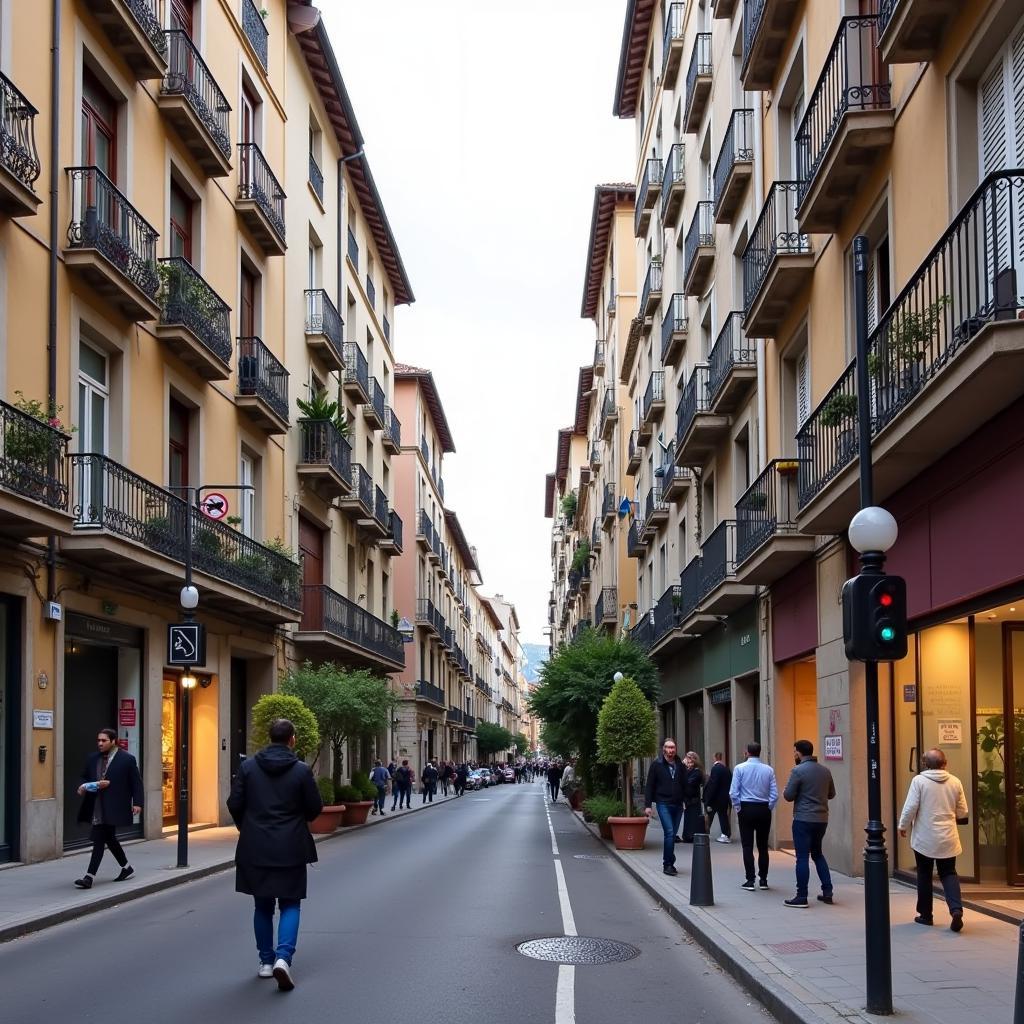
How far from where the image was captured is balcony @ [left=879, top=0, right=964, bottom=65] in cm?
1068

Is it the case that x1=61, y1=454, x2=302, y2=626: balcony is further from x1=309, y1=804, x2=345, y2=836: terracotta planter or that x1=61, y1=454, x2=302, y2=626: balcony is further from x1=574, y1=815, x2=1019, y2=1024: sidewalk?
x1=574, y1=815, x2=1019, y2=1024: sidewalk

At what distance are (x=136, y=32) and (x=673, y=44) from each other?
15.7 meters

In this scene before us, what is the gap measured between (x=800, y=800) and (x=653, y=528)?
72.6 ft

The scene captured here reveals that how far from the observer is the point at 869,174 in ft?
46.1

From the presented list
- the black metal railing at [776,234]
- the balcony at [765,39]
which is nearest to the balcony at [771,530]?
the black metal railing at [776,234]

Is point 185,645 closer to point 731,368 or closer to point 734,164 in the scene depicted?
point 731,368

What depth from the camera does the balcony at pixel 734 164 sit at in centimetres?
2106

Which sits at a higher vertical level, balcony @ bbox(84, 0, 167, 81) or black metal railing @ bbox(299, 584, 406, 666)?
balcony @ bbox(84, 0, 167, 81)

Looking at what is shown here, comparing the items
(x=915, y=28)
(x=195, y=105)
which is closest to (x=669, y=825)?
(x=915, y=28)

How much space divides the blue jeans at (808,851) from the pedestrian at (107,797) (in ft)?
24.4

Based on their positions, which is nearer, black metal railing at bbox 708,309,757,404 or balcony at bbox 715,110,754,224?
balcony at bbox 715,110,754,224

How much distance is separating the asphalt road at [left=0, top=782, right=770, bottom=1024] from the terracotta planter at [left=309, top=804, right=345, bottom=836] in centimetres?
776

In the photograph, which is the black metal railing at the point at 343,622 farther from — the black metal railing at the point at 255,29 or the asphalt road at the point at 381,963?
the asphalt road at the point at 381,963

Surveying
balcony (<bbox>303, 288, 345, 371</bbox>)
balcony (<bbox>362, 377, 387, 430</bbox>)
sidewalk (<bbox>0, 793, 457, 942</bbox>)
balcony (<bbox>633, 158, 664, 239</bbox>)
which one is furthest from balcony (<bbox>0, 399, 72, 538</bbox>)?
balcony (<bbox>362, 377, 387, 430</bbox>)
